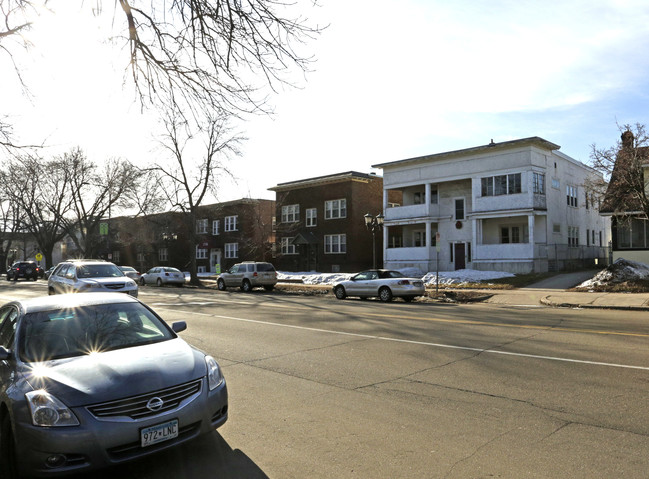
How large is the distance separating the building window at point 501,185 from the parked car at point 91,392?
98.7 ft

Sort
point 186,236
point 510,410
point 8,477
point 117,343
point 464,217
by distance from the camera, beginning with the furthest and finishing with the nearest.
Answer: point 186,236 < point 464,217 < point 510,410 < point 117,343 < point 8,477

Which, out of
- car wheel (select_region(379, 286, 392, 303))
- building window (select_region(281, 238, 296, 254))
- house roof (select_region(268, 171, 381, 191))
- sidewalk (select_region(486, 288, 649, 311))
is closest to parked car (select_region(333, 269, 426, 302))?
car wheel (select_region(379, 286, 392, 303))

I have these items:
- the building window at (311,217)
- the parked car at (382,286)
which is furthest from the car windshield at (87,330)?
the building window at (311,217)

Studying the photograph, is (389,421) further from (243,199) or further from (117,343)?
(243,199)

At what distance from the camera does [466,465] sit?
415 cm

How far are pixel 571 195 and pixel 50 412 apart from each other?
37.4m

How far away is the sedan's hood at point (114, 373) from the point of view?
400 cm

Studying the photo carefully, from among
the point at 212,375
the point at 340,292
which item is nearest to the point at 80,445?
the point at 212,375

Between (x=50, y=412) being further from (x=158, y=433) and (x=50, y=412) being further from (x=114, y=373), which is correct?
(x=158, y=433)

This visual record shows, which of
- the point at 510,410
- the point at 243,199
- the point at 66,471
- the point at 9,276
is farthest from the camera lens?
the point at 243,199

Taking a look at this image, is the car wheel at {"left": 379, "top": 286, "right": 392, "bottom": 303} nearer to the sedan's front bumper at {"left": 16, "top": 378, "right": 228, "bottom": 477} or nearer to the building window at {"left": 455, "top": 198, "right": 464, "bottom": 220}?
the building window at {"left": 455, "top": 198, "right": 464, "bottom": 220}

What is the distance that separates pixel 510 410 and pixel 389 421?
54.3 inches

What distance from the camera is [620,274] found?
2259 cm

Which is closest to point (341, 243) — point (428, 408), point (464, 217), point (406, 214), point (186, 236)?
point (406, 214)
